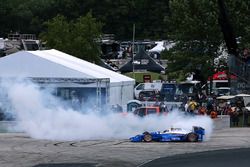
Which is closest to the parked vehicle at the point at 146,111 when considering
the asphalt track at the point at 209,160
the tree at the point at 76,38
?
the asphalt track at the point at 209,160

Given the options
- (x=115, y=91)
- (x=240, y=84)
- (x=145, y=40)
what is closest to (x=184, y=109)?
(x=115, y=91)

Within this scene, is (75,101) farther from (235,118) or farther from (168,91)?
(168,91)

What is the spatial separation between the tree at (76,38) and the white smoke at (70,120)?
34.2 metres

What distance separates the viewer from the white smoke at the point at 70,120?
3488 cm

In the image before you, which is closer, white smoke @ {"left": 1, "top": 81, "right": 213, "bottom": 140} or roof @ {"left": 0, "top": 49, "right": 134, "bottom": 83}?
white smoke @ {"left": 1, "top": 81, "right": 213, "bottom": 140}

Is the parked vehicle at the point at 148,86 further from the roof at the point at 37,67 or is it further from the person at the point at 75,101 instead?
the person at the point at 75,101

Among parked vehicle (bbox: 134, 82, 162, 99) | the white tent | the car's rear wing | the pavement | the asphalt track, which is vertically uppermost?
the white tent

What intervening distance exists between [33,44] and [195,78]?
2666cm

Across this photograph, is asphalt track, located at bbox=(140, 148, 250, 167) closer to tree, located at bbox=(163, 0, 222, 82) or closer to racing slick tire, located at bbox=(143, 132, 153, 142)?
racing slick tire, located at bbox=(143, 132, 153, 142)

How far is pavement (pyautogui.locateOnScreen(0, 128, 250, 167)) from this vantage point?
2419 cm

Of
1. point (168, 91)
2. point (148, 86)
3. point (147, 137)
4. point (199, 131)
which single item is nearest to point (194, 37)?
point (148, 86)

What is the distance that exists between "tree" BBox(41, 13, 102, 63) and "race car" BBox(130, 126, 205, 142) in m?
38.4

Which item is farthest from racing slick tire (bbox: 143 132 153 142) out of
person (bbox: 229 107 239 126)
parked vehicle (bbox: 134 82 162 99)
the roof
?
parked vehicle (bbox: 134 82 162 99)

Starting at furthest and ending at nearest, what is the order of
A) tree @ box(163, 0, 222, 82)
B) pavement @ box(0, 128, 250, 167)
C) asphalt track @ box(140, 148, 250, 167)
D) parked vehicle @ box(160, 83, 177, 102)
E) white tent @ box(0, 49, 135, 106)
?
1. tree @ box(163, 0, 222, 82)
2. parked vehicle @ box(160, 83, 177, 102)
3. white tent @ box(0, 49, 135, 106)
4. pavement @ box(0, 128, 250, 167)
5. asphalt track @ box(140, 148, 250, 167)
